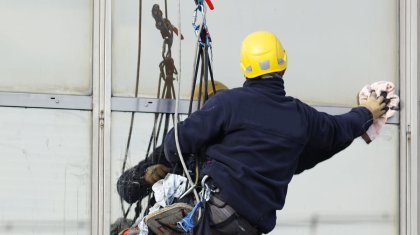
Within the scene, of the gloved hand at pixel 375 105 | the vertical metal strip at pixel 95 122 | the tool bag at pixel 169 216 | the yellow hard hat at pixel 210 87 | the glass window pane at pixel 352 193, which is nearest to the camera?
the tool bag at pixel 169 216

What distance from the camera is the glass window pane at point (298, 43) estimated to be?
4.96 meters

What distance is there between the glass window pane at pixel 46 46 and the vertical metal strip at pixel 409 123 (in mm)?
1847

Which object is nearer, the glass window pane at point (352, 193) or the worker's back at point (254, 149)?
the worker's back at point (254, 149)

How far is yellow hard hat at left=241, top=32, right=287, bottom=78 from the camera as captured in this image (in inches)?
164

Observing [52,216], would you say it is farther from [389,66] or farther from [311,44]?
[389,66]

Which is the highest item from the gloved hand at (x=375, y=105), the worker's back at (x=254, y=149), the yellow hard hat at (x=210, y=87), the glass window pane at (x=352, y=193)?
the yellow hard hat at (x=210, y=87)

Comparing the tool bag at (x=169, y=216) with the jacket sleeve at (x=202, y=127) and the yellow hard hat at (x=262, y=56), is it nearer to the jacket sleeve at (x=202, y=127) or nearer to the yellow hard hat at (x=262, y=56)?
the jacket sleeve at (x=202, y=127)

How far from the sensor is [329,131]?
169 inches

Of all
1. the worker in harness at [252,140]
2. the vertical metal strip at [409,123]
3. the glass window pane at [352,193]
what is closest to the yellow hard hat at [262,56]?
the worker in harness at [252,140]

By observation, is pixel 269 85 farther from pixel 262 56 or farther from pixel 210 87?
pixel 210 87

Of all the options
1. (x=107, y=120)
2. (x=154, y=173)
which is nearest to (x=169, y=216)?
(x=154, y=173)

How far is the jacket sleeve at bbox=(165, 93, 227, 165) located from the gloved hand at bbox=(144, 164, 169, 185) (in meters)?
0.65

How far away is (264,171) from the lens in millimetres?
4066

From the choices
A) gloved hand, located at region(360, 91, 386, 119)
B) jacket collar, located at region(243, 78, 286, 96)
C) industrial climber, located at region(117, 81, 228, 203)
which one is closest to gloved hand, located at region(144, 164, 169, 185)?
industrial climber, located at region(117, 81, 228, 203)
